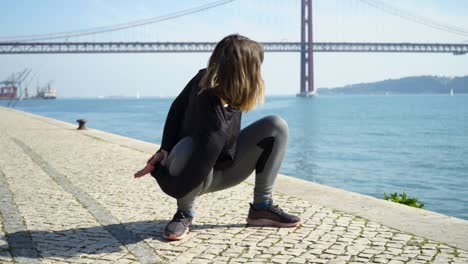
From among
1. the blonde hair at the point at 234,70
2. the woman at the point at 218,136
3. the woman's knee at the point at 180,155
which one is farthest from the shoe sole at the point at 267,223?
the blonde hair at the point at 234,70

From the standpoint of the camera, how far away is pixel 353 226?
3.22m

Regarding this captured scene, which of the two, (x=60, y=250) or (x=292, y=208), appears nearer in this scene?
(x=60, y=250)

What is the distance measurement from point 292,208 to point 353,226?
0.63m

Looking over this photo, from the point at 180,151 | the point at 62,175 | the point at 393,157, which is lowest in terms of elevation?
the point at 393,157

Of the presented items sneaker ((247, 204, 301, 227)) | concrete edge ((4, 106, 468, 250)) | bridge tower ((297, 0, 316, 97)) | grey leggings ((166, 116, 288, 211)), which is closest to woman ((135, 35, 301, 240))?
grey leggings ((166, 116, 288, 211))

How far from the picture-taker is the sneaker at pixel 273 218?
3162 millimetres

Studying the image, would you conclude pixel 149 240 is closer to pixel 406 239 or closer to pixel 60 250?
pixel 60 250

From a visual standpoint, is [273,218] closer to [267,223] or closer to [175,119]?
[267,223]

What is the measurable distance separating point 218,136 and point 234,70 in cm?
33

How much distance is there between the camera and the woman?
272cm

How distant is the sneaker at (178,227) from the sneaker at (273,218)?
1.30 feet

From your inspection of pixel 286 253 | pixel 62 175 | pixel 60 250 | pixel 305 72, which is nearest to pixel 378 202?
pixel 286 253

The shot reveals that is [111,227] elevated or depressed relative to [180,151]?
depressed

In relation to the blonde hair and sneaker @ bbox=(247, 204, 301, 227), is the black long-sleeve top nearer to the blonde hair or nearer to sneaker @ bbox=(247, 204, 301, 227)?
the blonde hair
